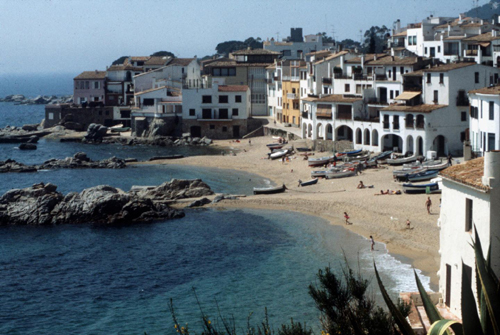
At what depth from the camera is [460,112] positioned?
210 feet

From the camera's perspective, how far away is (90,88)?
116 m

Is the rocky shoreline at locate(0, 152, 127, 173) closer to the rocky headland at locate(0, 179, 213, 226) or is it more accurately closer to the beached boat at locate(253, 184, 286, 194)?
the rocky headland at locate(0, 179, 213, 226)

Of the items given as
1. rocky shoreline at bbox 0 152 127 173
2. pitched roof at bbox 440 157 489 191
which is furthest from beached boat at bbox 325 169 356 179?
pitched roof at bbox 440 157 489 191

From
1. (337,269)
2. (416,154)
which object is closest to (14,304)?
(337,269)

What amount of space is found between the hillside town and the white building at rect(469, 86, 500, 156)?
0.10 meters

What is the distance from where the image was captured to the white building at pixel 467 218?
15945 millimetres

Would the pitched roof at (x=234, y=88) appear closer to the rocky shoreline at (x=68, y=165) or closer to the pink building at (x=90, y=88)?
the rocky shoreline at (x=68, y=165)

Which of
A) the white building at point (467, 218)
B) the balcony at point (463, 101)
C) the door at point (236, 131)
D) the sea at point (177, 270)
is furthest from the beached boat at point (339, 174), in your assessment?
the white building at point (467, 218)

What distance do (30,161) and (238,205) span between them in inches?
1542

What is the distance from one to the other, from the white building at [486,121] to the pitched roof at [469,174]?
31559mm

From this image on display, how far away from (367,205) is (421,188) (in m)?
4.09

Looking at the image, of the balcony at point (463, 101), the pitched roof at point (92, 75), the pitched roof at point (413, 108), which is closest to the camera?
the balcony at point (463, 101)

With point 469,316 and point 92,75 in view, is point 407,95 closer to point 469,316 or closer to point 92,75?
point 469,316

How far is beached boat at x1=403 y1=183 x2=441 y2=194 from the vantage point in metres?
50.2
